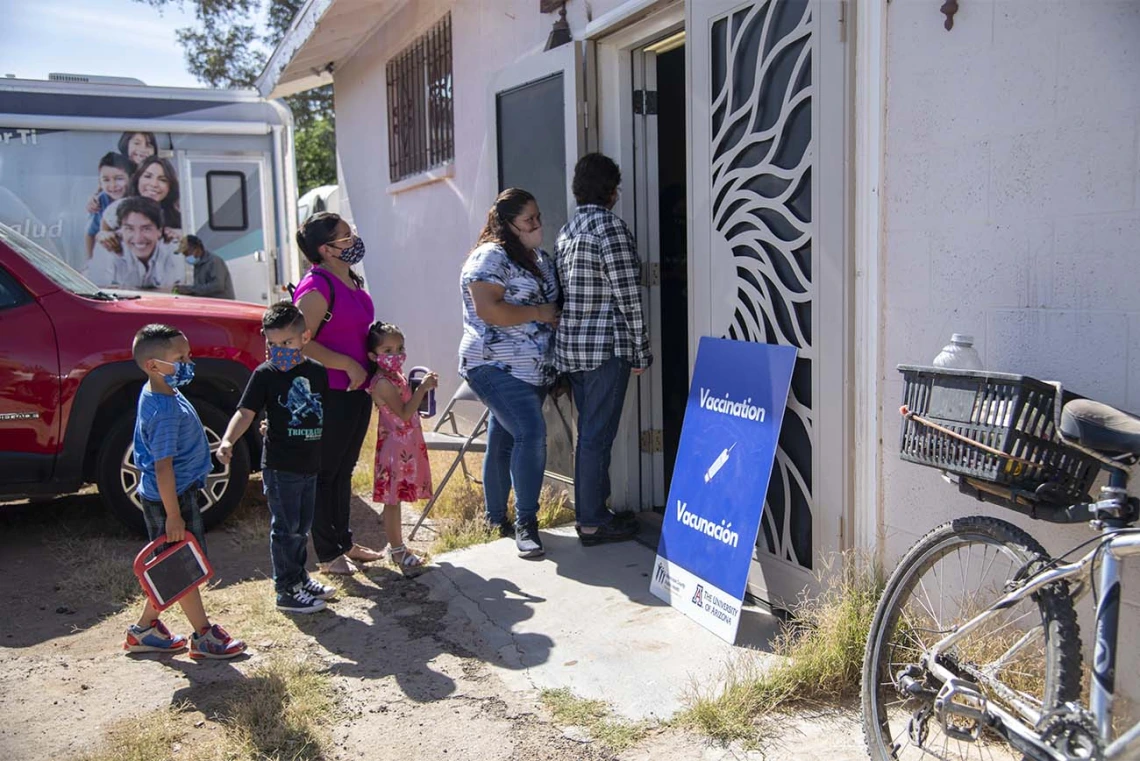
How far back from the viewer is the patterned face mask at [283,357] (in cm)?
414

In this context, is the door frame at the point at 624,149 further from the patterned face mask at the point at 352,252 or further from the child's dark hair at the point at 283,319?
the child's dark hair at the point at 283,319

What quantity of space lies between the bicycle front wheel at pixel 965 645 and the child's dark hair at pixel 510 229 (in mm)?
2468

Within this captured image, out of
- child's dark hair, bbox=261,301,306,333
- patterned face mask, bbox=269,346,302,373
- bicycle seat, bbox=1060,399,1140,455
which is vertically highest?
child's dark hair, bbox=261,301,306,333

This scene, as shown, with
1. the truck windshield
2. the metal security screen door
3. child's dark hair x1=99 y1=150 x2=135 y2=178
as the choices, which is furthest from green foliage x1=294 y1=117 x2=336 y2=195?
the metal security screen door

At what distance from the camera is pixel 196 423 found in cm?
392

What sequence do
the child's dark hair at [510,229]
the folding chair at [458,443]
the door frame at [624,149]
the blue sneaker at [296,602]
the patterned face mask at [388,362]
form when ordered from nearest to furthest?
the blue sneaker at [296,602] < the patterned face mask at [388,362] < the child's dark hair at [510,229] < the door frame at [624,149] < the folding chair at [458,443]

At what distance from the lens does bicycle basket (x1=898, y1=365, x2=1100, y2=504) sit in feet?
7.97

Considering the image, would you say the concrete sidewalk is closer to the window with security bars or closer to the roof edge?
the window with security bars

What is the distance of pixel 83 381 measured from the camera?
5.32 m

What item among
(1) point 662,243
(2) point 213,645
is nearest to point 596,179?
(1) point 662,243

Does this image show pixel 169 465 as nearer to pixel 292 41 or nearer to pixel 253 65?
pixel 292 41

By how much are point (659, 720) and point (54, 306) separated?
13.1ft

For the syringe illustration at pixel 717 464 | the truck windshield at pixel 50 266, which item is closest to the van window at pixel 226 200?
the truck windshield at pixel 50 266

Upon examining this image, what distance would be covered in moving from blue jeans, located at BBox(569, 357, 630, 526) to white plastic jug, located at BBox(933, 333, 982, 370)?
2077mm
